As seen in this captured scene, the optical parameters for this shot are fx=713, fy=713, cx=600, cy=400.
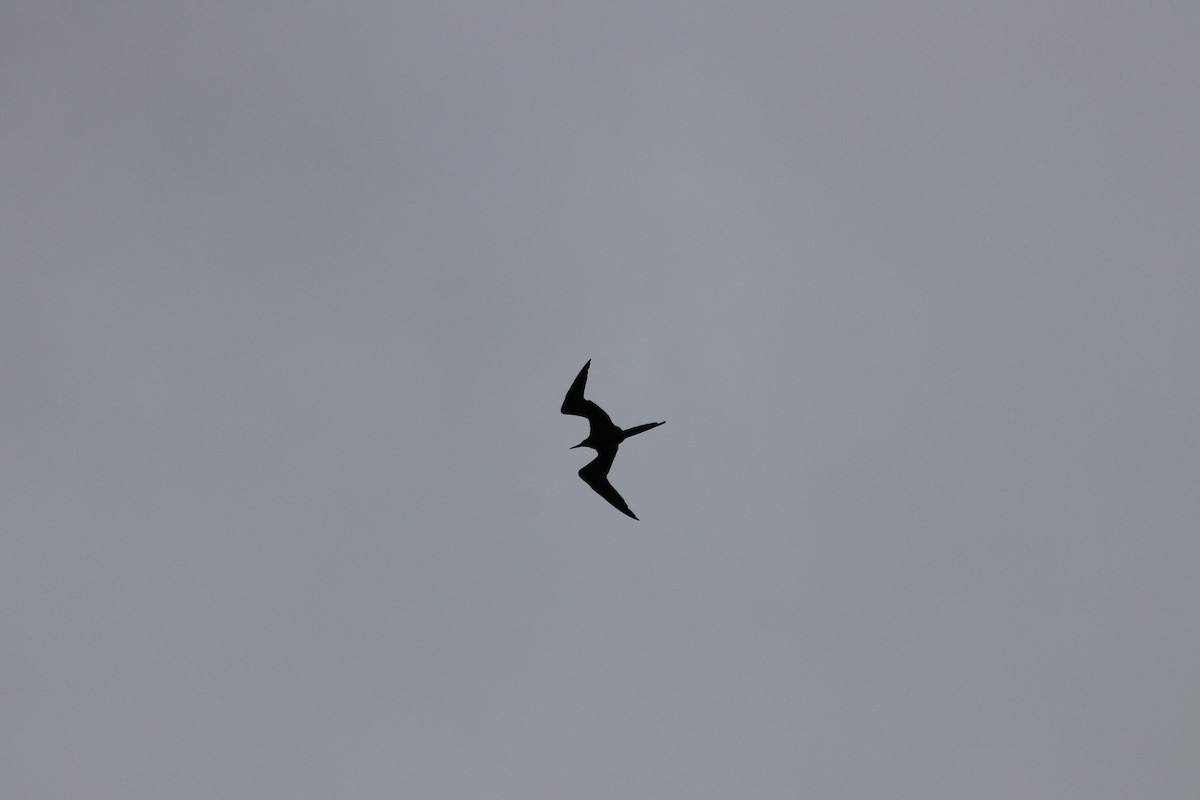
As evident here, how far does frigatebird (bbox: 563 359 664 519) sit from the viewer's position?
78.8 ft

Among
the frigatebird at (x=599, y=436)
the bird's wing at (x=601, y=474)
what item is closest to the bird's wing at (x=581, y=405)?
the frigatebird at (x=599, y=436)

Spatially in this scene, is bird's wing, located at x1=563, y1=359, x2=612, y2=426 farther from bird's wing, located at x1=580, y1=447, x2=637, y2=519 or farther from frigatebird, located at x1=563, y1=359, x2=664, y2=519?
bird's wing, located at x1=580, y1=447, x2=637, y2=519

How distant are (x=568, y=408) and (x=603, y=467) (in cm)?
312

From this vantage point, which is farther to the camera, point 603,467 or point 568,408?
point 603,467

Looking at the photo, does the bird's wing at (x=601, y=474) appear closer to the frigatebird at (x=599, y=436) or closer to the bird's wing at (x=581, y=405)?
the frigatebird at (x=599, y=436)

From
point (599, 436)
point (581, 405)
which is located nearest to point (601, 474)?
point (599, 436)

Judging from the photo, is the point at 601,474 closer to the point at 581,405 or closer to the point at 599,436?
the point at 599,436

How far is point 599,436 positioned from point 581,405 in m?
1.72

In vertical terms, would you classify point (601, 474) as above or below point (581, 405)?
below

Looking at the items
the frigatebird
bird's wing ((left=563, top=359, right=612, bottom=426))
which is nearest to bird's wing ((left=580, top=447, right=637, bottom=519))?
the frigatebird

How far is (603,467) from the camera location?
85.9ft

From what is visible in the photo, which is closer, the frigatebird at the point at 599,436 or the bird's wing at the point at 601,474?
the frigatebird at the point at 599,436

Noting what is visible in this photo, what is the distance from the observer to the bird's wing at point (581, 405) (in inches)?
933

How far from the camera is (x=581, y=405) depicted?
2433 centimetres
